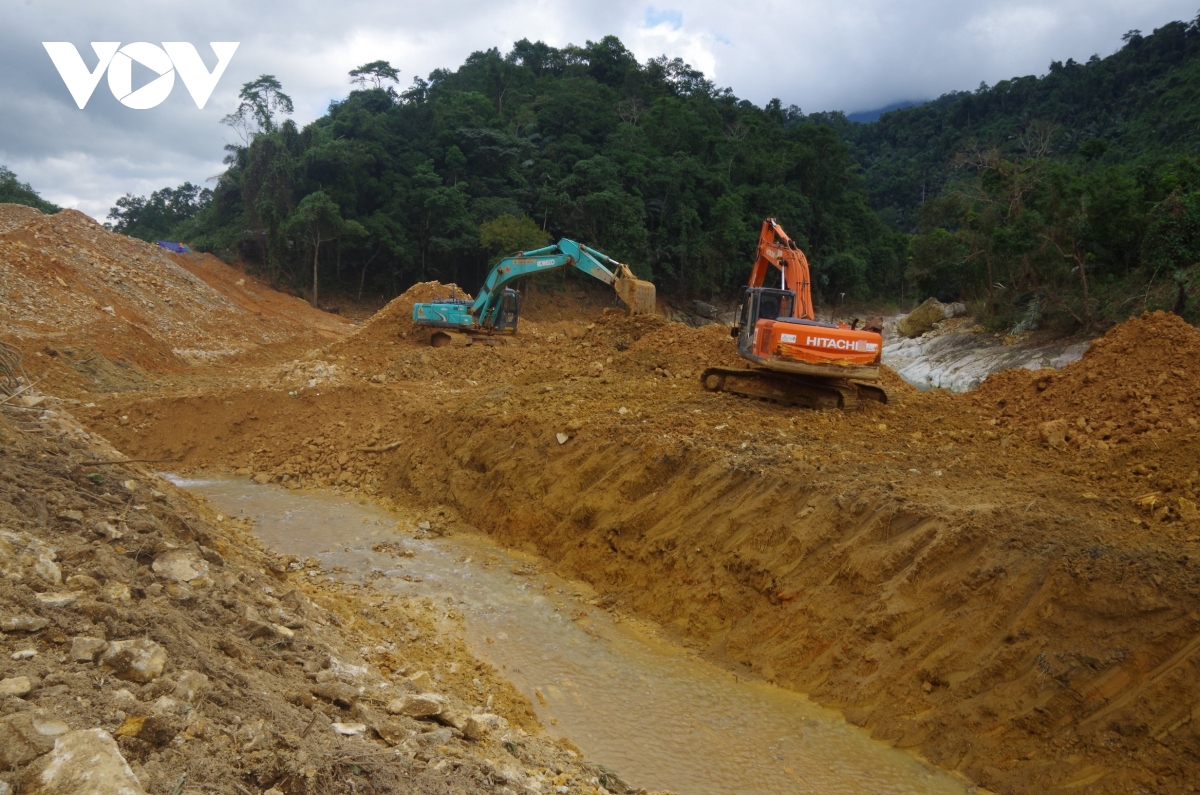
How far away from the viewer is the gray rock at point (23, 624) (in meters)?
3.63

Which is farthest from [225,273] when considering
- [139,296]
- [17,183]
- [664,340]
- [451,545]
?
[451,545]

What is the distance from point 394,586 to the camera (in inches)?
341

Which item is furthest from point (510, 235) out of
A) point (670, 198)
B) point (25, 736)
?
point (25, 736)

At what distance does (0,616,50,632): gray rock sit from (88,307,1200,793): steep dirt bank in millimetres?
5315

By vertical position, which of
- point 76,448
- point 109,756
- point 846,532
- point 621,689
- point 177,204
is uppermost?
point 177,204

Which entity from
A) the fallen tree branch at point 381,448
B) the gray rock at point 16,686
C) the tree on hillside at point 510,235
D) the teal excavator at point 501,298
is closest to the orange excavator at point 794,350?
the fallen tree branch at point 381,448

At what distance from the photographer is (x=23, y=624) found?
3686mm

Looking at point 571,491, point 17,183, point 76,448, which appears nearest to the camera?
point 76,448

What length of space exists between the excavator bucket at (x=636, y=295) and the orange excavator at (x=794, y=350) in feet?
13.3

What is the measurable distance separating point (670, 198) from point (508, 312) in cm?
2279

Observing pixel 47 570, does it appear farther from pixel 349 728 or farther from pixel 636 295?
pixel 636 295

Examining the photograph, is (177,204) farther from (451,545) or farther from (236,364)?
(451,545)

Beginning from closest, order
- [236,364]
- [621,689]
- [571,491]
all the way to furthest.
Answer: [621,689] → [571,491] → [236,364]

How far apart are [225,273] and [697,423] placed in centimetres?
2947
